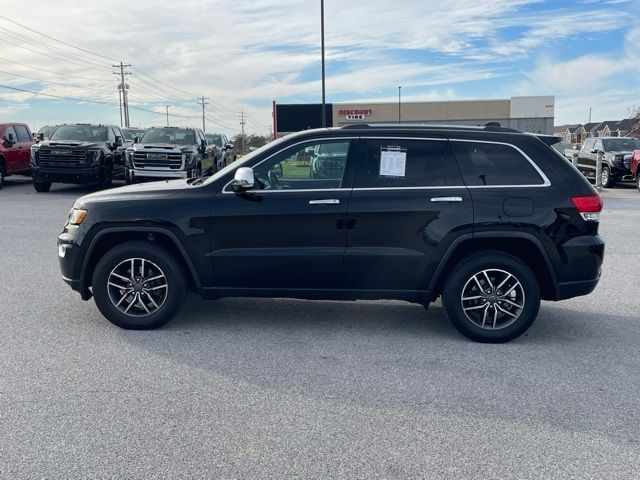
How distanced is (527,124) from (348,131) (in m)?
63.0

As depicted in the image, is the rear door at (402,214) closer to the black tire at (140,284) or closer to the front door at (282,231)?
the front door at (282,231)

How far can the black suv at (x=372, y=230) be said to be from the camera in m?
5.02

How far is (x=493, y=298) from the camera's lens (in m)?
5.09

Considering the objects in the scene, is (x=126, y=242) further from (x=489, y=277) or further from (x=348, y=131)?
(x=489, y=277)

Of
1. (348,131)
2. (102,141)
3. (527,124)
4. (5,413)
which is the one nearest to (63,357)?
(5,413)

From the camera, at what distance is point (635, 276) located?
24.6 feet

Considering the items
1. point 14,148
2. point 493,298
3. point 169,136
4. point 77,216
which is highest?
point 169,136

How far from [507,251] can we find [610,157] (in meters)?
17.4

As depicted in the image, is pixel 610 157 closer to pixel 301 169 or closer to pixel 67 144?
pixel 67 144

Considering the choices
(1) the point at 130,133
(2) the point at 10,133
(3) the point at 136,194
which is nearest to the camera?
(3) the point at 136,194

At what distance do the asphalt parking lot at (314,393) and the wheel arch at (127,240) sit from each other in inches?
18.0

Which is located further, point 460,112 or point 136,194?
point 460,112

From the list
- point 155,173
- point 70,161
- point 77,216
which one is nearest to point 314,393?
point 77,216

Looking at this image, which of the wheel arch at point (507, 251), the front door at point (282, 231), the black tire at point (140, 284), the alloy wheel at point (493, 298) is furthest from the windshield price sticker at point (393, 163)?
the black tire at point (140, 284)
